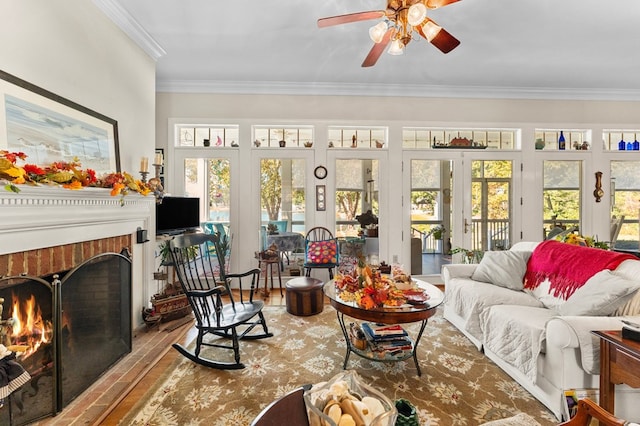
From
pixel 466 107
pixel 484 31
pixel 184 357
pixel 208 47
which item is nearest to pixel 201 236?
pixel 184 357

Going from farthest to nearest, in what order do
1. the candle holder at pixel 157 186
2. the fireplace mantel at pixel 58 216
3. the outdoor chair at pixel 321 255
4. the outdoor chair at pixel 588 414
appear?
the outdoor chair at pixel 321 255
the candle holder at pixel 157 186
the fireplace mantel at pixel 58 216
the outdoor chair at pixel 588 414

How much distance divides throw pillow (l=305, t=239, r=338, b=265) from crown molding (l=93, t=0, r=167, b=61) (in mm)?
2899

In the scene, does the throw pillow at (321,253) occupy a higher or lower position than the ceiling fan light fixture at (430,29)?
lower

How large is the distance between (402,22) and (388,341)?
7.50 feet

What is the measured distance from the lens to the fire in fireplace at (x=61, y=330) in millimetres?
1692

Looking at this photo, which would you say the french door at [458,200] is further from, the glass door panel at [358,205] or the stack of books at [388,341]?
the stack of books at [388,341]

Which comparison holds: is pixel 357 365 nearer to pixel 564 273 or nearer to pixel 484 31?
pixel 564 273

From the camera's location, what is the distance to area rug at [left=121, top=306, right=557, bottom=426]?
187 cm

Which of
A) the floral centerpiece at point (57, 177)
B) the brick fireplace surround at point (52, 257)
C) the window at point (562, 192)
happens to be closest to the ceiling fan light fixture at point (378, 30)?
the floral centerpiece at point (57, 177)

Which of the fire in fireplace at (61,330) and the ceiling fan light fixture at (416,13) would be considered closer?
the fire in fireplace at (61,330)

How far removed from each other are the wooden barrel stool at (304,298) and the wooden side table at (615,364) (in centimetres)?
238

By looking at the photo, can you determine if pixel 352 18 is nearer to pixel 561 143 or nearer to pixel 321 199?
pixel 321 199

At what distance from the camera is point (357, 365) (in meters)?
2.41

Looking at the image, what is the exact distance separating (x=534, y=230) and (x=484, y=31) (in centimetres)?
316
